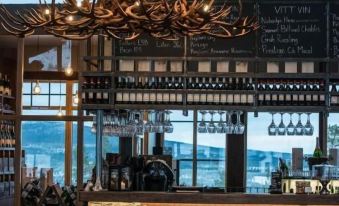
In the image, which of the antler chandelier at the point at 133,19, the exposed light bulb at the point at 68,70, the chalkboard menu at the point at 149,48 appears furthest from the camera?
the exposed light bulb at the point at 68,70

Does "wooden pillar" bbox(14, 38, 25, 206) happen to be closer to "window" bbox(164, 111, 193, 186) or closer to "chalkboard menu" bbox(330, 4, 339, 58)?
"window" bbox(164, 111, 193, 186)

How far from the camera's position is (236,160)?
1011 centimetres

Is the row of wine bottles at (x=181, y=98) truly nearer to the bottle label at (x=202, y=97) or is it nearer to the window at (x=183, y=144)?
the bottle label at (x=202, y=97)

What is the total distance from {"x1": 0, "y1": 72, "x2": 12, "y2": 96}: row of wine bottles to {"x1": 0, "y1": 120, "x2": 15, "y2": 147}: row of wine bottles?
2.88 feet

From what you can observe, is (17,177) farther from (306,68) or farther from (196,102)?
(306,68)

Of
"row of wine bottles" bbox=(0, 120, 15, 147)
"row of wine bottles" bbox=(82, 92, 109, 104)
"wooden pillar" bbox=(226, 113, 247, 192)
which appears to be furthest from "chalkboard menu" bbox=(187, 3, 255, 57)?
"wooden pillar" bbox=(226, 113, 247, 192)

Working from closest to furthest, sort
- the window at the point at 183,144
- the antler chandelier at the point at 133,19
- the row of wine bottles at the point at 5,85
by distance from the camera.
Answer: the antler chandelier at the point at 133,19, the row of wine bottles at the point at 5,85, the window at the point at 183,144

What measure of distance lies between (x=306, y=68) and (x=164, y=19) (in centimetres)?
271

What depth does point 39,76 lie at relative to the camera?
8.87 metres

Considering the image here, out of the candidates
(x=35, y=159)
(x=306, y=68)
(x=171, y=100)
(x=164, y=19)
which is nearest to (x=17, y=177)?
(x=35, y=159)

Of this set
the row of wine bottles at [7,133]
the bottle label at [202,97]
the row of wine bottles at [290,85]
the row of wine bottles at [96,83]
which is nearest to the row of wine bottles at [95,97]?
the row of wine bottles at [96,83]

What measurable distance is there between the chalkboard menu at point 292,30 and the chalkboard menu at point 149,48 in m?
0.78

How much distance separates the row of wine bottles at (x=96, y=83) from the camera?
599 centimetres

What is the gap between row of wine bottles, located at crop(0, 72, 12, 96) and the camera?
31.4ft
